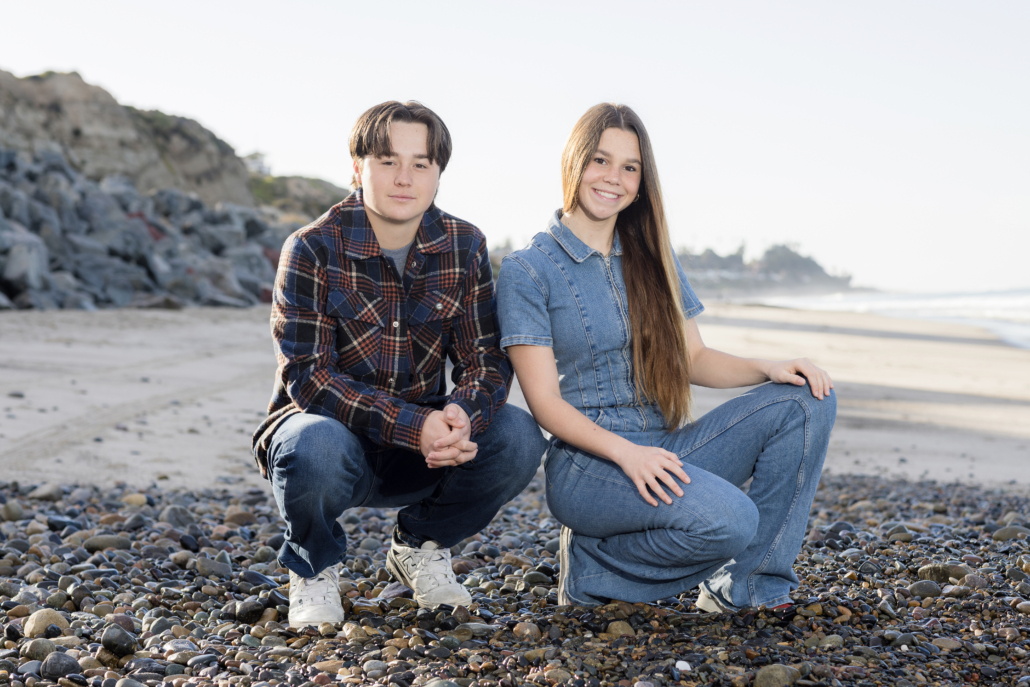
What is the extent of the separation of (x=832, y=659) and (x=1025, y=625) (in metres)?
0.74

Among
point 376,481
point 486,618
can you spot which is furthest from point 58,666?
point 486,618

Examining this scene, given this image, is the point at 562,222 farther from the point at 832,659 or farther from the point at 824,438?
the point at 832,659

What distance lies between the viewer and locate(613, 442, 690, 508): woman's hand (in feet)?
8.39

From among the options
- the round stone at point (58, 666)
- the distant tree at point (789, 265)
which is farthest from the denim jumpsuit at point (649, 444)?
the distant tree at point (789, 265)

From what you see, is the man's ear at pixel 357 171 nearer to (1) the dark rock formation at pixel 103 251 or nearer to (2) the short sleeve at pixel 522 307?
(2) the short sleeve at pixel 522 307

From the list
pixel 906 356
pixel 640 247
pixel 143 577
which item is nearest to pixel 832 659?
pixel 640 247

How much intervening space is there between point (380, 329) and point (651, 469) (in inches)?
39.6

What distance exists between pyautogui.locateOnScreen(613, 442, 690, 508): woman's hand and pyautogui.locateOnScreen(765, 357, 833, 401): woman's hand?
20.7 inches

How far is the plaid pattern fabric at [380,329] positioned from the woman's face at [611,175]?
1.41ft

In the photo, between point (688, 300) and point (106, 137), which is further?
point (106, 137)

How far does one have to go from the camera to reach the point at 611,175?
2.86m

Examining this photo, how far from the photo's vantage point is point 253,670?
2314 millimetres

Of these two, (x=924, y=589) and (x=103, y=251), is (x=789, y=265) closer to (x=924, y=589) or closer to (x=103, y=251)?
(x=103, y=251)

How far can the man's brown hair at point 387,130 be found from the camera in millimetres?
2803
